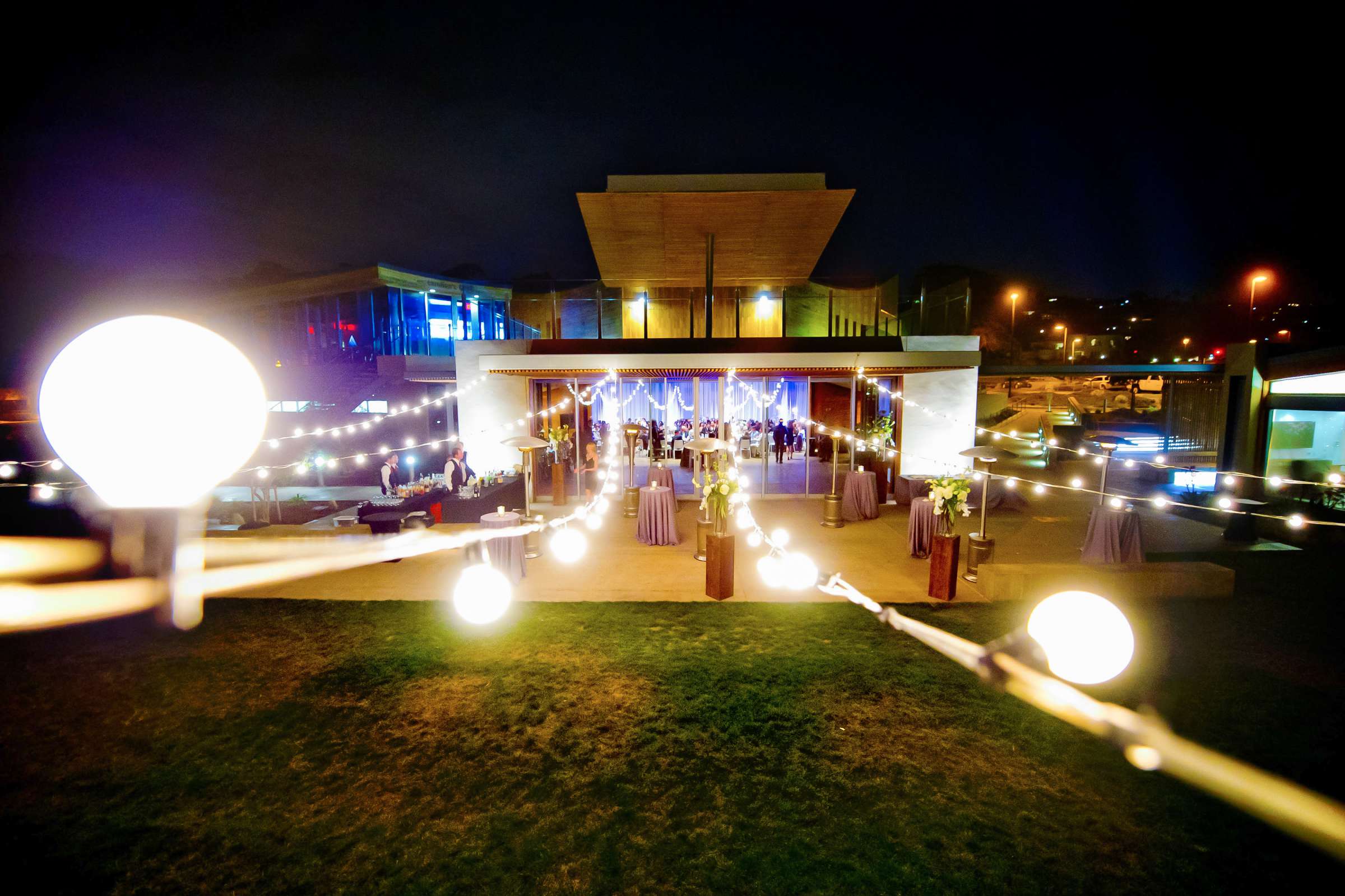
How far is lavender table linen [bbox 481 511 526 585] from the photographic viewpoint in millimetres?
6781

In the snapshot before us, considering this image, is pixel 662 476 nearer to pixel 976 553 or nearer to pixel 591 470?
pixel 591 470

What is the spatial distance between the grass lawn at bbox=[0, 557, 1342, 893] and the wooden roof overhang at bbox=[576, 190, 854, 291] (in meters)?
9.00

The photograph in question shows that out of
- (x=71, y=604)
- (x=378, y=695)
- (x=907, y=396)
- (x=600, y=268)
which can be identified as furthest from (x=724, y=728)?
(x=600, y=268)

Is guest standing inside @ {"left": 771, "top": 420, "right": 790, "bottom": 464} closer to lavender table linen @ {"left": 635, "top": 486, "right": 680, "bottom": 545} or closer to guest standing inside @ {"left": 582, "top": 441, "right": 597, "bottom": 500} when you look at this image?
guest standing inside @ {"left": 582, "top": 441, "right": 597, "bottom": 500}

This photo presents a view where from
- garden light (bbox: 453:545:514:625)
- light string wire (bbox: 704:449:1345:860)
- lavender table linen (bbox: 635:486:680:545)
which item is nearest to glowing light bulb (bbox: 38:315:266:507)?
garden light (bbox: 453:545:514:625)

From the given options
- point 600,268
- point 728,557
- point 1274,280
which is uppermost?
point 1274,280

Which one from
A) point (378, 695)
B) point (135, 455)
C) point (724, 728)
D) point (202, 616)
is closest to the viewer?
point (135, 455)

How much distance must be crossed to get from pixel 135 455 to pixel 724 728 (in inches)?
152

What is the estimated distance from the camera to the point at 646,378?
1261 centimetres

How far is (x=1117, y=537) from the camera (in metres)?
7.55

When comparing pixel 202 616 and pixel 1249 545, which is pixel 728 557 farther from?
pixel 1249 545

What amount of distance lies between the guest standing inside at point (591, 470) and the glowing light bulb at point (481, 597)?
6392 mm

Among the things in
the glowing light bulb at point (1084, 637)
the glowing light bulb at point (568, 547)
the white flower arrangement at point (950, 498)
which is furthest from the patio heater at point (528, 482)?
the glowing light bulb at point (1084, 637)

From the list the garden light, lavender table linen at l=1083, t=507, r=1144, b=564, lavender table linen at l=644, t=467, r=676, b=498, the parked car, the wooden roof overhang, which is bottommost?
the garden light
